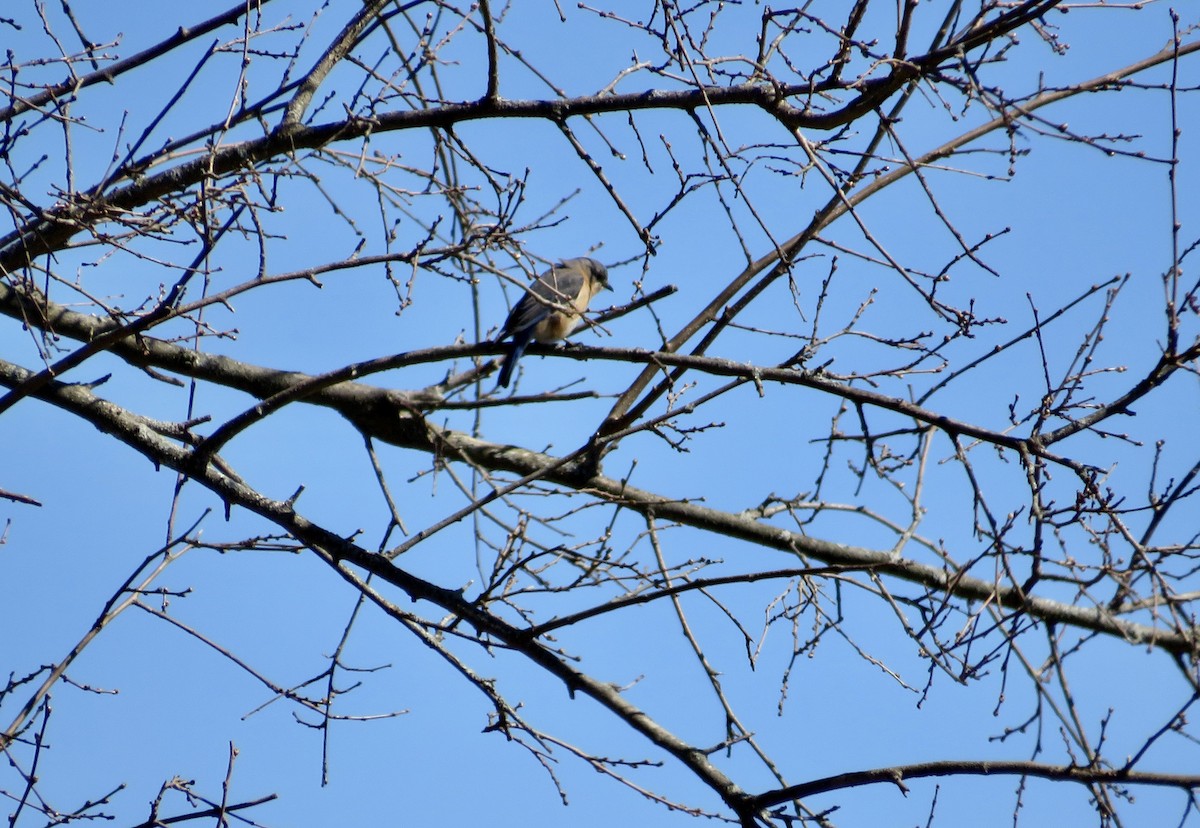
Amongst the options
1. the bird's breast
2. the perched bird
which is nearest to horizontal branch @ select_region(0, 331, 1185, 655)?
the perched bird

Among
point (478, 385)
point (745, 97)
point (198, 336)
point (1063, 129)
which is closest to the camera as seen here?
point (1063, 129)

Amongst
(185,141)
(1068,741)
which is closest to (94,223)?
(185,141)

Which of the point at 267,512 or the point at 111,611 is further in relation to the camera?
the point at 267,512

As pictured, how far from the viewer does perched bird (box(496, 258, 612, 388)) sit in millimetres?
3564

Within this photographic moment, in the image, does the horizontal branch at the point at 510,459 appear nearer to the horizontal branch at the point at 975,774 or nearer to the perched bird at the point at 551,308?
the perched bird at the point at 551,308

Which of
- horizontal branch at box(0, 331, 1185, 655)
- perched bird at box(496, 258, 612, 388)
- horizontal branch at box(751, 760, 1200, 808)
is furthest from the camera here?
horizontal branch at box(0, 331, 1185, 655)

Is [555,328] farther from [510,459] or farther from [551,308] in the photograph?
[551,308]

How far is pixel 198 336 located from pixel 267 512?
2.74ft

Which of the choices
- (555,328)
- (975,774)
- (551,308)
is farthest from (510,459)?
(975,774)

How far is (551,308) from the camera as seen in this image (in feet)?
11.4

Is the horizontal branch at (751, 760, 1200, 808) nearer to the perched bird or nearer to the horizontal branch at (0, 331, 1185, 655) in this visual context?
the horizontal branch at (0, 331, 1185, 655)

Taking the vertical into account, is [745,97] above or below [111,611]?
above

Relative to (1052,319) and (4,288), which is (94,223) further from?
(1052,319)

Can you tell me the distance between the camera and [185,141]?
419 centimetres
